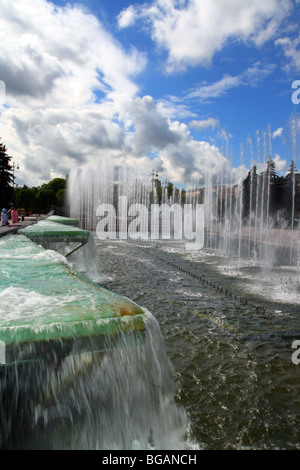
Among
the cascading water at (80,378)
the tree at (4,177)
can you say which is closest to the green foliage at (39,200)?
the tree at (4,177)

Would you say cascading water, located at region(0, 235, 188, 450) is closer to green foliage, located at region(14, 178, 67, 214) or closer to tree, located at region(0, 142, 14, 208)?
tree, located at region(0, 142, 14, 208)

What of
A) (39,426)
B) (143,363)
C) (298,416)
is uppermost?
(143,363)

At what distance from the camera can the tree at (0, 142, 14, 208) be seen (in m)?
36.9

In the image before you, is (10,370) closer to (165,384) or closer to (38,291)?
(38,291)

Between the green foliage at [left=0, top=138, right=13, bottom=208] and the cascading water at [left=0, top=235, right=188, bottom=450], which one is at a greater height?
the green foliage at [left=0, top=138, right=13, bottom=208]

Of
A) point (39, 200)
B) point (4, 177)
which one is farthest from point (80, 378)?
point (39, 200)

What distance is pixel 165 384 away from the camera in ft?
12.5

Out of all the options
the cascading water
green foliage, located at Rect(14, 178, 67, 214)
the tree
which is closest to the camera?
the cascading water

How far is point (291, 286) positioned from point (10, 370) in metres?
11.7

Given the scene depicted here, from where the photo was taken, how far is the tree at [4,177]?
121 feet

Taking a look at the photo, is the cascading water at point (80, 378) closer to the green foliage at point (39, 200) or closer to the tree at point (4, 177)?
the tree at point (4, 177)

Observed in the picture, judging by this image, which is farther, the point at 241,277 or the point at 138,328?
the point at 241,277

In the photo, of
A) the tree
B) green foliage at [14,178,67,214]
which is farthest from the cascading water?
green foliage at [14,178,67,214]
